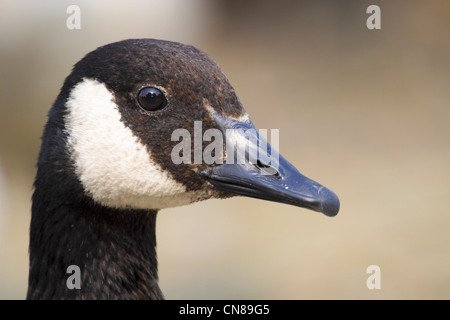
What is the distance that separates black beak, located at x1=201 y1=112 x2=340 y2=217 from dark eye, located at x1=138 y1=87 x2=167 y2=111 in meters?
0.22

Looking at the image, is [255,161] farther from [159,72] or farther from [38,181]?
[38,181]

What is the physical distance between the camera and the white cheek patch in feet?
8.07

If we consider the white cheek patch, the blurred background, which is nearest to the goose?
the white cheek patch

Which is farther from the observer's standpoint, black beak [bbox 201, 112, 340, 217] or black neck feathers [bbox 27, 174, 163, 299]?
black neck feathers [bbox 27, 174, 163, 299]

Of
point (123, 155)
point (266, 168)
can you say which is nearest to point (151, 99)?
point (123, 155)

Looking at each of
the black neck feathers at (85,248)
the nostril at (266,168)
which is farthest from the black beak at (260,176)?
the black neck feathers at (85,248)

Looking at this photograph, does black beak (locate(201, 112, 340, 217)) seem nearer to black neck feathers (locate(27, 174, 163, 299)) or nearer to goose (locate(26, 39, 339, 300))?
goose (locate(26, 39, 339, 300))

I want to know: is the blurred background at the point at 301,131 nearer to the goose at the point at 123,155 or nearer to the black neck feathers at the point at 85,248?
the black neck feathers at the point at 85,248

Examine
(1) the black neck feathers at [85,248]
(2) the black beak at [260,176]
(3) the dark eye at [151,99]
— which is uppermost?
(3) the dark eye at [151,99]

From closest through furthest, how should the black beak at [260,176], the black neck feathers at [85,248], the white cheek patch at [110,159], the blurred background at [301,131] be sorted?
the black beak at [260,176]
the white cheek patch at [110,159]
the black neck feathers at [85,248]
the blurred background at [301,131]

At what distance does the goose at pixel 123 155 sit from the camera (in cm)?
246

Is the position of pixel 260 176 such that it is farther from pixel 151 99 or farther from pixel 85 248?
pixel 85 248
